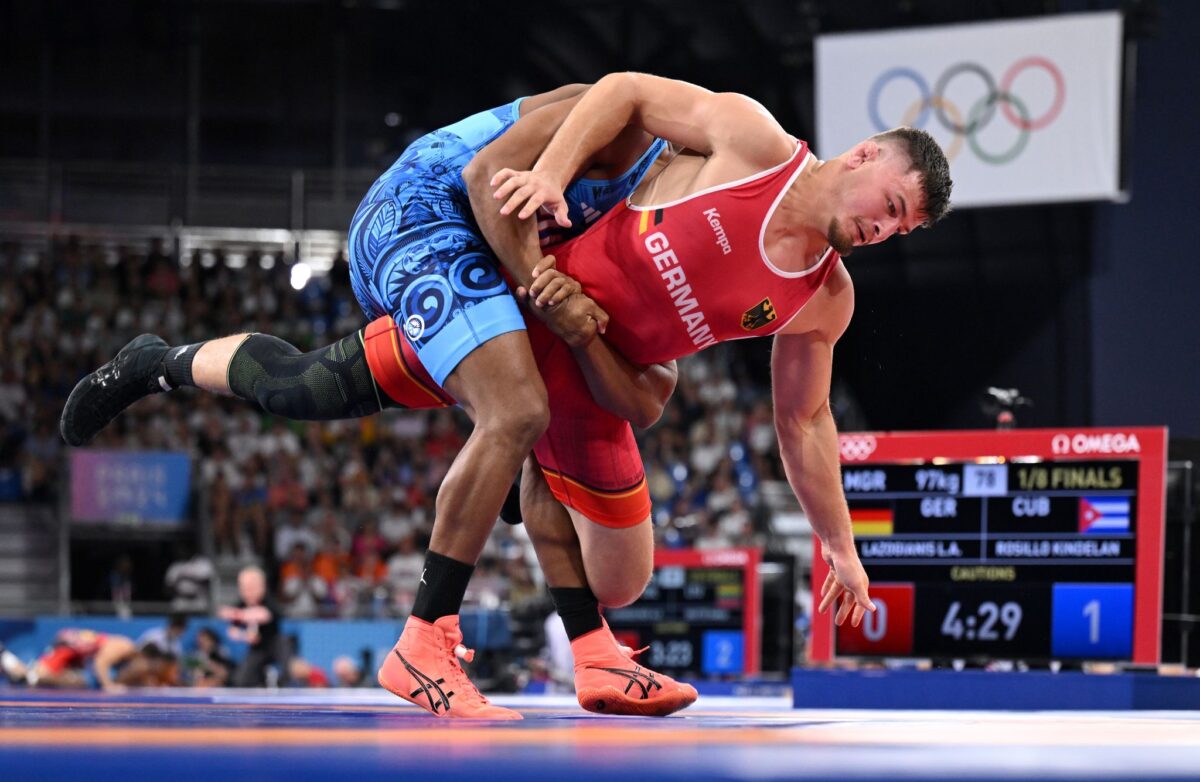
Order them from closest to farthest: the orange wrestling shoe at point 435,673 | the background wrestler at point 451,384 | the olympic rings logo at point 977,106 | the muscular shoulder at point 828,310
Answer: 1. the orange wrestling shoe at point 435,673
2. the background wrestler at point 451,384
3. the muscular shoulder at point 828,310
4. the olympic rings logo at point 977,106

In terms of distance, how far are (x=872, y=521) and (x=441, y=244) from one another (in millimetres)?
3017

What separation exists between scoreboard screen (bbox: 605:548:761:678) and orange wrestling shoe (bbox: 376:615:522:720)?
15.2 ft

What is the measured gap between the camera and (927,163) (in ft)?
8.53

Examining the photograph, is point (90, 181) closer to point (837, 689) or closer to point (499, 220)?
point (837, 689)

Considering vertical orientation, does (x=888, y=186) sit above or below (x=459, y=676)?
above

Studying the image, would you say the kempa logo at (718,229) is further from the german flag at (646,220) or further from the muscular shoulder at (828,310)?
the muscular shoulder at (828,310)

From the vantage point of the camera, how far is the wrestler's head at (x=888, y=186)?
2.60 m

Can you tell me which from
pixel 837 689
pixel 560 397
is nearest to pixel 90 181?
pixel 837 689

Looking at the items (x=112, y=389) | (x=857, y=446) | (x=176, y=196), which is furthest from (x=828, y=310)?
(x=176, y=196)

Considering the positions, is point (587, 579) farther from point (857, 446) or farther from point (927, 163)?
point (857, 446)

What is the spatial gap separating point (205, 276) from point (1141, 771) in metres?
13.5

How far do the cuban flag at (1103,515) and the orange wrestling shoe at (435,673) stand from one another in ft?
10.2

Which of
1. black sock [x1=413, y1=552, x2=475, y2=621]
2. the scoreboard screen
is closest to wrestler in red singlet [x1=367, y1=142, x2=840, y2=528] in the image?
black sock [x1=413, y1=552, x2=475, y2=621]

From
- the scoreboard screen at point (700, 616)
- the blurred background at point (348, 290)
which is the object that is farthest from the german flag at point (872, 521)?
the blurred background at point (348, 290)
